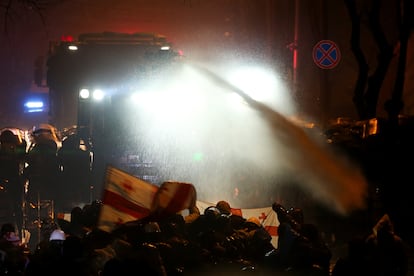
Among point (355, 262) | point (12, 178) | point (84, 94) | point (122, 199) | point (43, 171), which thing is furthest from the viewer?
point (84, 94)

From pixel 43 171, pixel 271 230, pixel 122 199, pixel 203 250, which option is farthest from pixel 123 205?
pixel 43 171

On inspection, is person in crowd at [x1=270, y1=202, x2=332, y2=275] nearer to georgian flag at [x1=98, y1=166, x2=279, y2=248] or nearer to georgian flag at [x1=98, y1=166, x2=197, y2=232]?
georgian flag at [x1=98, y1=166, x2=279, y2=248]

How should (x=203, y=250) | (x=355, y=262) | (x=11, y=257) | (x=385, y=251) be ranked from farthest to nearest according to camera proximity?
(x=11, y=257) → (x=203, y=250) → (x=385, y=251) → (x=355, y=262)

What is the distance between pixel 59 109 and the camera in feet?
62.4

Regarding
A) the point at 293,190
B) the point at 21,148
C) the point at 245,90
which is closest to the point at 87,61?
the point at 21,148

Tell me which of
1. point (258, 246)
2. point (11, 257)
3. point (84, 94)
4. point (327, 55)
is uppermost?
point (327, 55)

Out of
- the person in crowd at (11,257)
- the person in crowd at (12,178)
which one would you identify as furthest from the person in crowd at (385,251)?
the person in crowd at (12,178)

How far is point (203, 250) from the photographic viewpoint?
26.2 feet

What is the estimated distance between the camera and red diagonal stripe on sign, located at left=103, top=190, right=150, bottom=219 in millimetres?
7016

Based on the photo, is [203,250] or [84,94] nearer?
[203,250]

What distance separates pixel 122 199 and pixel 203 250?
148 cm

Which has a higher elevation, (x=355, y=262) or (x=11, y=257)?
(x=355, y=262)

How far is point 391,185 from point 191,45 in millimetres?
26337

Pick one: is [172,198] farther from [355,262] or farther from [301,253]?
[355,262]
